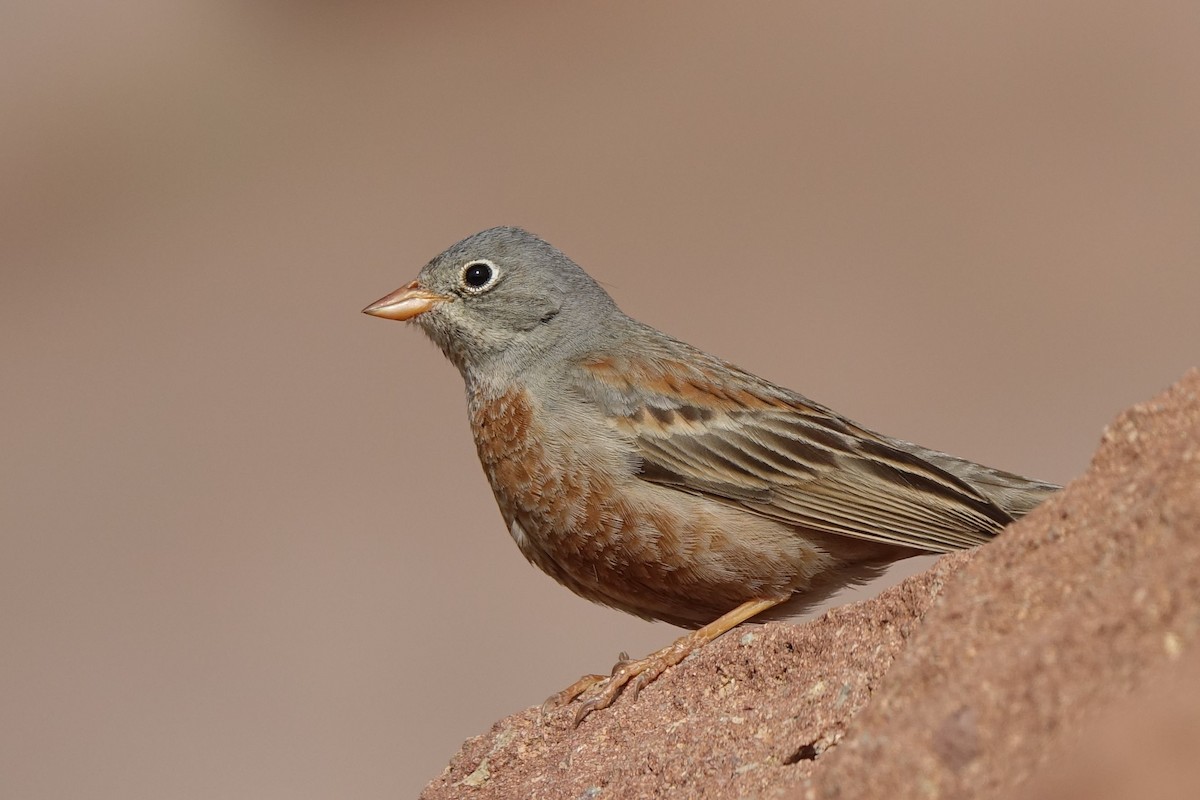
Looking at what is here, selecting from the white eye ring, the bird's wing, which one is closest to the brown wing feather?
the bird's wing

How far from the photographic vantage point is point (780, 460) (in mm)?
6984

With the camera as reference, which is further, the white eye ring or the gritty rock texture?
the white eye ring

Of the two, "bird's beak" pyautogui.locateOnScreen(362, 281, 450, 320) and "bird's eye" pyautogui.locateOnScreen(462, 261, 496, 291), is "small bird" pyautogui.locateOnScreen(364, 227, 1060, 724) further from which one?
"bird's eye" pyautogui.locateOnScreen(462, 261, 496, 291)

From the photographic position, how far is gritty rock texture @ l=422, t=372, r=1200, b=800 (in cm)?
281

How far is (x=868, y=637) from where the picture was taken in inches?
187

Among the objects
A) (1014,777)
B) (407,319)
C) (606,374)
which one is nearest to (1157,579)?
(1014,777)

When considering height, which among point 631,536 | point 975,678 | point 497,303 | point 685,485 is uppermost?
point 497,303

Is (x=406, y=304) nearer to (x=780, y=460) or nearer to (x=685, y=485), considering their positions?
(x=685, y=485)

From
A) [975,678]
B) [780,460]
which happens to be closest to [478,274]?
[780,460]

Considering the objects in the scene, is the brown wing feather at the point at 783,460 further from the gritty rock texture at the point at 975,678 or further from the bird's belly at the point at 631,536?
the gritty rock texture at the point at 975,678

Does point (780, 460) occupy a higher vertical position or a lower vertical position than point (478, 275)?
lower

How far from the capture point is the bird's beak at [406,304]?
25.5ft

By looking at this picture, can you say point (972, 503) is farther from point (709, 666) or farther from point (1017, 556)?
point (1017, 556)

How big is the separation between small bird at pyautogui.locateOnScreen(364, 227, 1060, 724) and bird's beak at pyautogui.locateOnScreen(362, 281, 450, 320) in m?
0.10
